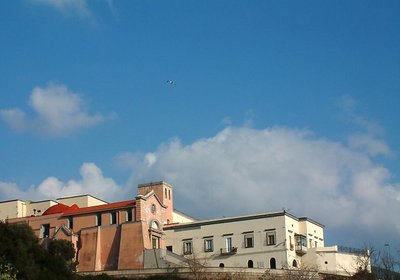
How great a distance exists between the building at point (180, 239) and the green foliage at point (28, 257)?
80.5ft

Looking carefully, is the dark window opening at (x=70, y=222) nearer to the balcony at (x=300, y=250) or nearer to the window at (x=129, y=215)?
the window at (x=129, y=215)

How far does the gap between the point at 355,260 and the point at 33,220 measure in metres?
40.6

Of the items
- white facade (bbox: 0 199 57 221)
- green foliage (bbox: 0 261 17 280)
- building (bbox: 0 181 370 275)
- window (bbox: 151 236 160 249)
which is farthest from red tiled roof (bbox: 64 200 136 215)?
green foliage (bbox: 0 261 17 280)

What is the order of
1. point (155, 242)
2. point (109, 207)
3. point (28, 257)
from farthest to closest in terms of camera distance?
point (109, 207), point (155, 242), point (28, 257)

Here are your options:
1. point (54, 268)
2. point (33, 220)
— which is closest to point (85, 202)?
point (33, 220)

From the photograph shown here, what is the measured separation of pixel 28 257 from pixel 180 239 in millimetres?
39218

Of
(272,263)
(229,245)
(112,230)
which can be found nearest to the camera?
(272,263)

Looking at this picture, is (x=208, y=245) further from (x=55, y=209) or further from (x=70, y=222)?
(x=55, y=209)

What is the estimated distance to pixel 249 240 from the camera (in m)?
85.8

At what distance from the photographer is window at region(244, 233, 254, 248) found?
85.5 m

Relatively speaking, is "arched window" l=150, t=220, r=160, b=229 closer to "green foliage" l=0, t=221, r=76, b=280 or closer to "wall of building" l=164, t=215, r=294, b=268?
"wall of building" l=164, t=215, r=294, b=268

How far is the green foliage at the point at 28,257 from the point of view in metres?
50.0

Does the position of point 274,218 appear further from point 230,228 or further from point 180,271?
point 180,271

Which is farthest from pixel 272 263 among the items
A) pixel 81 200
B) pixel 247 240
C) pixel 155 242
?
pixel 81 200
